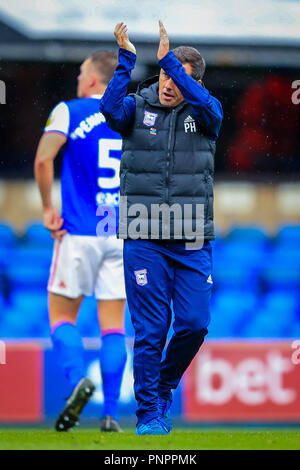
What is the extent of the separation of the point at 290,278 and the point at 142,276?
551cm

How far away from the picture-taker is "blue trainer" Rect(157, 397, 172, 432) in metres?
4.01

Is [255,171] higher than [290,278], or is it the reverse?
[255,171]

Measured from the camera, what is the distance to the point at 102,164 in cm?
490

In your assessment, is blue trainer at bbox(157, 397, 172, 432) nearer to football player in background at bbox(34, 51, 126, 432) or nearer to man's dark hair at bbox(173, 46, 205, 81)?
football player in background at bbox(34, 51, 126, 432)

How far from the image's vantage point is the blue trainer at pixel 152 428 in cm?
392

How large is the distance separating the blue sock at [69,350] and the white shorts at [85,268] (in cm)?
18

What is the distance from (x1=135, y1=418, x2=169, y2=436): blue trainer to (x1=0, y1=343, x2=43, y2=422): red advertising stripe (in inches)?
127

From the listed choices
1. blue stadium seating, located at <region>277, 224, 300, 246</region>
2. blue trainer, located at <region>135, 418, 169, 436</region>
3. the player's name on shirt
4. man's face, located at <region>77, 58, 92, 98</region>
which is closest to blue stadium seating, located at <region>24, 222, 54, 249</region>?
blue stadium seating, located at <region>277, 224, 300, 246</region>

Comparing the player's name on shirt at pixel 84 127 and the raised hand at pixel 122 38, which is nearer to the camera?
the raised hand at pixel 122 38

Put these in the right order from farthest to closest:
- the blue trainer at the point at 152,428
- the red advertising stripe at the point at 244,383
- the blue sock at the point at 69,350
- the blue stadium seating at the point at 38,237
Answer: the blue stadium seating at the point at 38,237
the red advertising stripe at the point at 244,383
the blue sock at the point at 69,350
the blue trainer at the point at 152,428

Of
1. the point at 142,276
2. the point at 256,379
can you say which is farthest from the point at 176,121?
the point at 256,379

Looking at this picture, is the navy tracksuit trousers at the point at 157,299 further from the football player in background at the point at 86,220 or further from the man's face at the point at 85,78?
the man's face at the point at 85,78

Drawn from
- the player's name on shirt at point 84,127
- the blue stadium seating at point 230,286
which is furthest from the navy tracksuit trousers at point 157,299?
the blue stadium seating at point 230,286

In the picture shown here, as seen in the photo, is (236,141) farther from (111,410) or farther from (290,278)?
(111,410)
